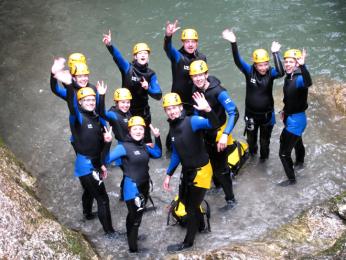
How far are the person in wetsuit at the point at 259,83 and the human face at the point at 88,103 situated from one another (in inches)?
102

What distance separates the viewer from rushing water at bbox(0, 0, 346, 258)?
7.48 metres

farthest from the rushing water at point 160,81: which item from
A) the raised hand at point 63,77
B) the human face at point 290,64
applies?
the raised hand at point 63,77

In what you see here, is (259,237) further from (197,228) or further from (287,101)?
(287,101)

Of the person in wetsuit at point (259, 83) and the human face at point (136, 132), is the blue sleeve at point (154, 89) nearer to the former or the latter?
the person in wetsuit at point (259, 83)

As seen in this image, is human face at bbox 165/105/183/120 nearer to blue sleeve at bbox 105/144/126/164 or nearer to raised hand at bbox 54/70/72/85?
blue sleeve at bbox 105/144/126/164

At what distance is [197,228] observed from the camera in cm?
682

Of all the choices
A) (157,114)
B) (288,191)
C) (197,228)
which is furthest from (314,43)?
(197,228)

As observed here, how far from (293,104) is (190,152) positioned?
7.37 feet

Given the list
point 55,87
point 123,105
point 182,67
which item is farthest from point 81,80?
point 182,67

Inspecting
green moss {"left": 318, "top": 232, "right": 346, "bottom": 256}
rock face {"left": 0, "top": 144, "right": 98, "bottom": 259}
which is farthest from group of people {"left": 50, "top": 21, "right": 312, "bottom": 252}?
green moss {"left": 318, "top": 232, "right": 346, "bottom": 256}

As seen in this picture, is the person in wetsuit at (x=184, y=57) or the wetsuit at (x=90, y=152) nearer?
the wetsuit at (x=90, y=152)

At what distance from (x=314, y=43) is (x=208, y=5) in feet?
13.6

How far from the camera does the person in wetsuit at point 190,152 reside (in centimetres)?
606

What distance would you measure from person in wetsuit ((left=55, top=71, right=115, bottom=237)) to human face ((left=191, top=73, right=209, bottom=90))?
5.01 feet
